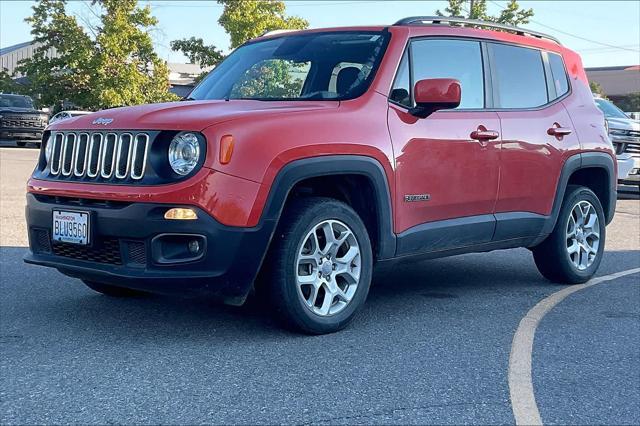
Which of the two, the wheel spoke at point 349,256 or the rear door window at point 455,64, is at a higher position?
the rear door window at point 455,64

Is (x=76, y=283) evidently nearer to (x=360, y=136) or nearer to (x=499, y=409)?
(x=360, y=136)

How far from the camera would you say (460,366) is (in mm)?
4418

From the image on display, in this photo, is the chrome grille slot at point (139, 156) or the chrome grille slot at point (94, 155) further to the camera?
the chrome grille slot at point (94, 155)

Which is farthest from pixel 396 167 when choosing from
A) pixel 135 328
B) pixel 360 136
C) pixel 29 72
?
pixel 29 72

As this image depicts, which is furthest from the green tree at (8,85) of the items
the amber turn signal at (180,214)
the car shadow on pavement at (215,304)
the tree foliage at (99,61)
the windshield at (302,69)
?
the amber turn signal at (180,214)

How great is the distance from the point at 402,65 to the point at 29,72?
34.4 meters

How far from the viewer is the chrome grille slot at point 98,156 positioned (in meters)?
4.59

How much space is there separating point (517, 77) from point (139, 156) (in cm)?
325

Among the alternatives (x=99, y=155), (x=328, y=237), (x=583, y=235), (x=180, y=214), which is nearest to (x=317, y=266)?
Answer: (x=328, y=237)

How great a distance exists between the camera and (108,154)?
4742mm

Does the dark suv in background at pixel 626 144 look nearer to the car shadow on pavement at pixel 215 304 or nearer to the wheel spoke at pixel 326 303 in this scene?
the car shadow on pavement at pixel 215 304

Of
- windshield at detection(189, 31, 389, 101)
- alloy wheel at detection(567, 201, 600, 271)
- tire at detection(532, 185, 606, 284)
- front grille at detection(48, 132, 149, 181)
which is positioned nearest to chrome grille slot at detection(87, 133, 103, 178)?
front grille at detection(48, 132, 149, 181)

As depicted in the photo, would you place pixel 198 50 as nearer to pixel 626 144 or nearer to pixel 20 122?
pixel 20 122

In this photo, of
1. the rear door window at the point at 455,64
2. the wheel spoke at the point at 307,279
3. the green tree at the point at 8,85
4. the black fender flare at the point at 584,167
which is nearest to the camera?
the wheel spoke at the point at 307,279
